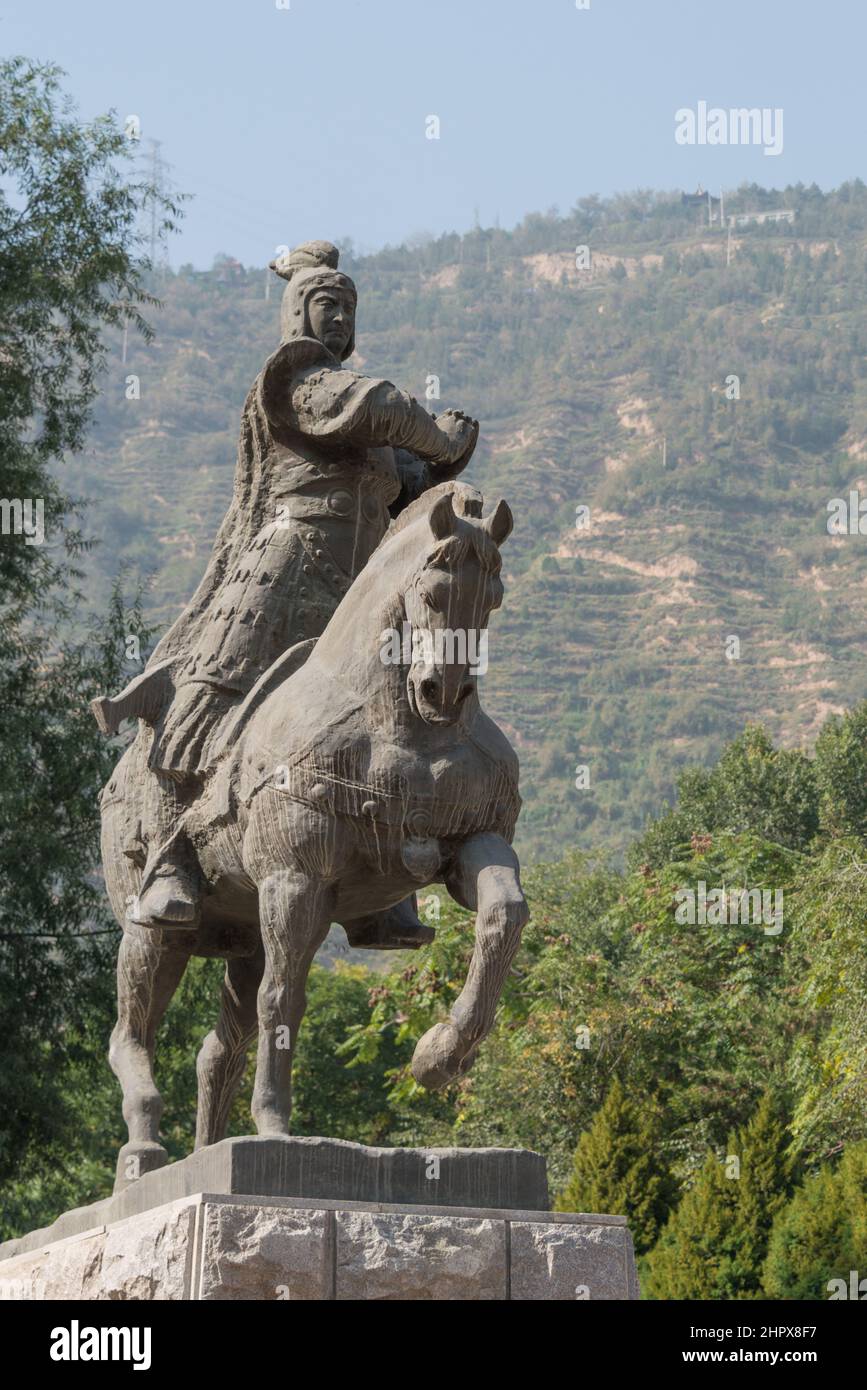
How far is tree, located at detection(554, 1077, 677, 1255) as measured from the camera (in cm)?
2242

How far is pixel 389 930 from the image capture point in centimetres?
881

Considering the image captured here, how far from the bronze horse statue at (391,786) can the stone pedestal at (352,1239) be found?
1.40 ft

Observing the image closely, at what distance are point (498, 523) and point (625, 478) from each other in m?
149

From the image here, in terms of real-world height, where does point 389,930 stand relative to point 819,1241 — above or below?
above

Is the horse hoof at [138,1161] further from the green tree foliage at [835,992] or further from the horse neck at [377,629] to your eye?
the green tree foliage at [835,992]

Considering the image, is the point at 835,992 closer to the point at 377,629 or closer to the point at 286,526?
the point at 286,526

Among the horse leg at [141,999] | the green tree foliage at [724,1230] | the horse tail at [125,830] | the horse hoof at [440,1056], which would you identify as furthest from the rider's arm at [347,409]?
the green tree foliage at [724,1230]

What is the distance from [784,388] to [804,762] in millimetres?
128037

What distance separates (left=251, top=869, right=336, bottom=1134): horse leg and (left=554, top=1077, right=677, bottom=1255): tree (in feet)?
49.6

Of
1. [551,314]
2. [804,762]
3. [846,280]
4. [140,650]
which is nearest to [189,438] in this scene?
[551,314]

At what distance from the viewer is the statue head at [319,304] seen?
29.7 ft

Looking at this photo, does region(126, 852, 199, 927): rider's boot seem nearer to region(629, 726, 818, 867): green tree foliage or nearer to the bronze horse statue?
the bronze horse statue

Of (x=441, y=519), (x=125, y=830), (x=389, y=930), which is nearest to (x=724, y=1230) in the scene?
(x=389, y=930)
